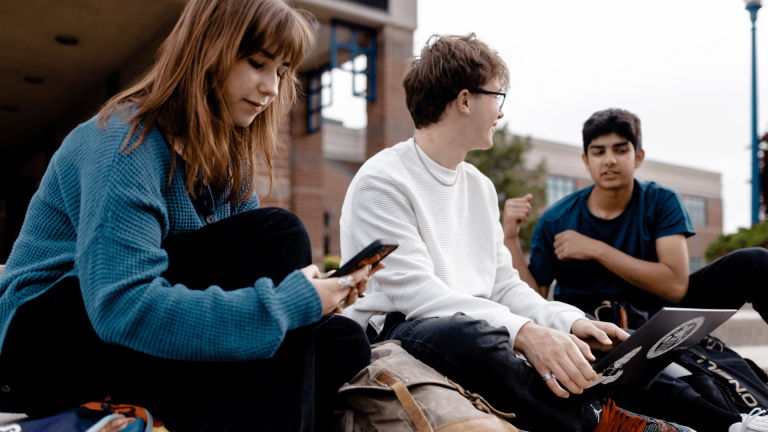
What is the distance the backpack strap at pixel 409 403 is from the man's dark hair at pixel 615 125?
2.08 meters

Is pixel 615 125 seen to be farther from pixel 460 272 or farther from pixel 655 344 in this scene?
A: pixel 655 344

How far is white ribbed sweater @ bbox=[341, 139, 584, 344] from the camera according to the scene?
1.87 metres

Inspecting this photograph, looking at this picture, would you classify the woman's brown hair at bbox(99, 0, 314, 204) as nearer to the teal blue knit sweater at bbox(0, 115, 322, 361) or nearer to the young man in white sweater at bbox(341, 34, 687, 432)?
the teal blue knit sweater at bbox(0, 115, 322, 361)

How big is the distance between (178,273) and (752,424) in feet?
6.50

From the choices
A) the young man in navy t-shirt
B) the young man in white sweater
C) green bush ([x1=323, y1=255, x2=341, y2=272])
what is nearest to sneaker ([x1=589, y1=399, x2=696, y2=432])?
the young man in white sweater

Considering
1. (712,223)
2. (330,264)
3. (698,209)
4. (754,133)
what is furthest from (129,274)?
(712,223)

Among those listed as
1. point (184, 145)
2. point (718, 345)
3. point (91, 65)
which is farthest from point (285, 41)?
point (91, 65)

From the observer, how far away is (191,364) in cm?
127

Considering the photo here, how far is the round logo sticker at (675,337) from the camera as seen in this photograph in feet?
5.79

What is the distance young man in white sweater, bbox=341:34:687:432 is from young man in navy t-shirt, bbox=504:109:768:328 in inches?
23.7

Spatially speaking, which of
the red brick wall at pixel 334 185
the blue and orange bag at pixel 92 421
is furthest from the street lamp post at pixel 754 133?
the red brick wall at pixel 334 185

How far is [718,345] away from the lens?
257cm

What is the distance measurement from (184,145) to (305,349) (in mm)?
587

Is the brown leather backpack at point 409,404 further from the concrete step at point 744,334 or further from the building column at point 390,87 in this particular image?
the building column at point 390,87
